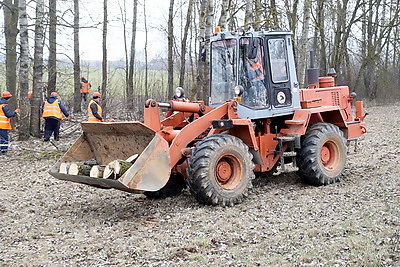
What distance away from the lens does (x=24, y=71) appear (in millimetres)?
14391

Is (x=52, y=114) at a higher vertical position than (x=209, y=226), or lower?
higher

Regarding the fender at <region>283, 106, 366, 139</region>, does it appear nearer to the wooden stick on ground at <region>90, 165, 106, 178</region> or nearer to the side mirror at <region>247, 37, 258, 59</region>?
the side mirror at <region>247, 37, 258, 59</region>

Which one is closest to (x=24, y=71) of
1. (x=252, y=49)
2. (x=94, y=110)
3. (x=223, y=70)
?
(x=94, y=110)

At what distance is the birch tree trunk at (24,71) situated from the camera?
13891 millimetres

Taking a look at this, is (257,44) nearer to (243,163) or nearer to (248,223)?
(243,163)

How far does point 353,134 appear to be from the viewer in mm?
10164

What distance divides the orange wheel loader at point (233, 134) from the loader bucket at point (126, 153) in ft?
0.05

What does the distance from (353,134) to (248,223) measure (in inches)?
180

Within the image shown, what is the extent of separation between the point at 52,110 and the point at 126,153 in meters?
7.60

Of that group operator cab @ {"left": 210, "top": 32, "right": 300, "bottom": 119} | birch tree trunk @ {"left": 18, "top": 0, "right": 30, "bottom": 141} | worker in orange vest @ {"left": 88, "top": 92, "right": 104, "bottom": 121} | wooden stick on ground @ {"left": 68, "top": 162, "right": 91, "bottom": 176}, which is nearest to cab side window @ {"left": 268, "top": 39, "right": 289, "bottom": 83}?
operator cab @ {"left": 210, "top": 32, "right": 300, "bottom": 119}

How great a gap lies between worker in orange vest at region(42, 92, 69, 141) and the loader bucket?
6.71 meters

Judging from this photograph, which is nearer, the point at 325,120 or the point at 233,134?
the point at 233,134

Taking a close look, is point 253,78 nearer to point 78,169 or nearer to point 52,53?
point 78,169

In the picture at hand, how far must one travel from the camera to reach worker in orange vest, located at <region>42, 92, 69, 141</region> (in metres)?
14.6
